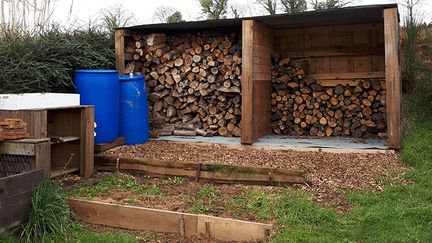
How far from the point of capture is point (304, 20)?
5.98 m

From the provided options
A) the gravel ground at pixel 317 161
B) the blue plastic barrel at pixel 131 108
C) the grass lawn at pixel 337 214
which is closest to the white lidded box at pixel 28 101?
the grass lawn at pixel 337 214

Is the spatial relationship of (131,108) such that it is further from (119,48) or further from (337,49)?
(337,49)

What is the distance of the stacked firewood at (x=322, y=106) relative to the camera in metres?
6.37

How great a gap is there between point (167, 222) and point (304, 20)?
3896mm

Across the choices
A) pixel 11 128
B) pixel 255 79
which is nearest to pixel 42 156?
pixel 11 128

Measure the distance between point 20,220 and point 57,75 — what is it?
2.57m

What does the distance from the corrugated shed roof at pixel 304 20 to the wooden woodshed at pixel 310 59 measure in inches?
0.5

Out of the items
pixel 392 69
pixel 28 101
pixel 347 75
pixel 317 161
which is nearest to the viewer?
pixel 28 101

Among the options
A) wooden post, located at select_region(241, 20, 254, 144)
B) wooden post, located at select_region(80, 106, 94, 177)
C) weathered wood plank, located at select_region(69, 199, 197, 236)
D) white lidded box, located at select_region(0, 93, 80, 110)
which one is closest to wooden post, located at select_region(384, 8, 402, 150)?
wooden post, located at select_region(241, 20, 254, 144)

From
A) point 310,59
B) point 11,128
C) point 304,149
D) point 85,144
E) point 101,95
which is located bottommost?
point 304,149

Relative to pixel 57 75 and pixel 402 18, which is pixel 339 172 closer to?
pixel 57 75

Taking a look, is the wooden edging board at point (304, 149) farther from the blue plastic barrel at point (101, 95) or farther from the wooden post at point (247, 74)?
the blue plastic barrel at point (101, 95)

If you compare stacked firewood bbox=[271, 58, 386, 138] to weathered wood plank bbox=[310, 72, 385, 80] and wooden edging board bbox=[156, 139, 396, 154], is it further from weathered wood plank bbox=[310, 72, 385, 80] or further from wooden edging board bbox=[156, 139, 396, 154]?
wooden edging board bbox=[156, 139, 396, 154]

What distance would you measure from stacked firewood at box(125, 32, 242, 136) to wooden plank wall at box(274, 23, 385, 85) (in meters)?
1.10
